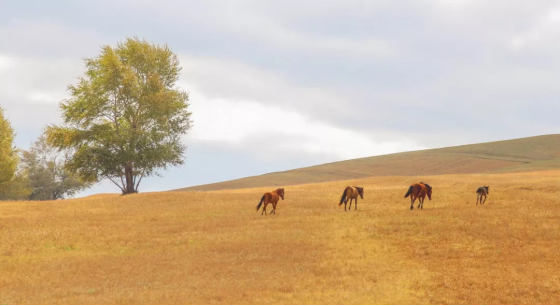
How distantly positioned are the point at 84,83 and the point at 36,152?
30811 millimetres

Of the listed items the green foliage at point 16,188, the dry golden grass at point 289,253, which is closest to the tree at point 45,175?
the green foliage at point 16,188

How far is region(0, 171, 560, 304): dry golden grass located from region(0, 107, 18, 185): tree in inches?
1154

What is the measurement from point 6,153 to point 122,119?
66.6 feet

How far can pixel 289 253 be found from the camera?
26.5 m

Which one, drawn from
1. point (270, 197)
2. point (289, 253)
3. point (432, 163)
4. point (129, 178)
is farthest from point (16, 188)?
point (432, 163)

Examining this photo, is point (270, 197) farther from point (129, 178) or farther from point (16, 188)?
point (16, 188)

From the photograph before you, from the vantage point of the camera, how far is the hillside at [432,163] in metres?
112

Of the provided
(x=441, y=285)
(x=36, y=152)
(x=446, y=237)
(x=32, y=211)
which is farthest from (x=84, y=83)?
(x=441, y=285)

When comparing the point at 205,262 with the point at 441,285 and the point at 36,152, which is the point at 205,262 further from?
the point at 36,152

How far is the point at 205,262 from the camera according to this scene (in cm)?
2495

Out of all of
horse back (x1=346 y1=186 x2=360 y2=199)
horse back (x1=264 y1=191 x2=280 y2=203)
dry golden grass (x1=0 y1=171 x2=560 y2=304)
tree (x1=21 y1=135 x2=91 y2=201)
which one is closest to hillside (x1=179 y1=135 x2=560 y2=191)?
tree (x1=21 y1=135 x2=91 y2=201)

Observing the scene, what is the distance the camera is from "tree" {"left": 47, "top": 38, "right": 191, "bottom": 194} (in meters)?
61.0

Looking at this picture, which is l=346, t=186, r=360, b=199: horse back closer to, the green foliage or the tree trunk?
the tree trunk

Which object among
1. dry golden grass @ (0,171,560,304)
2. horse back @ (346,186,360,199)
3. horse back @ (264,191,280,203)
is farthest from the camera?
horse back @ (346,186,360,199)
